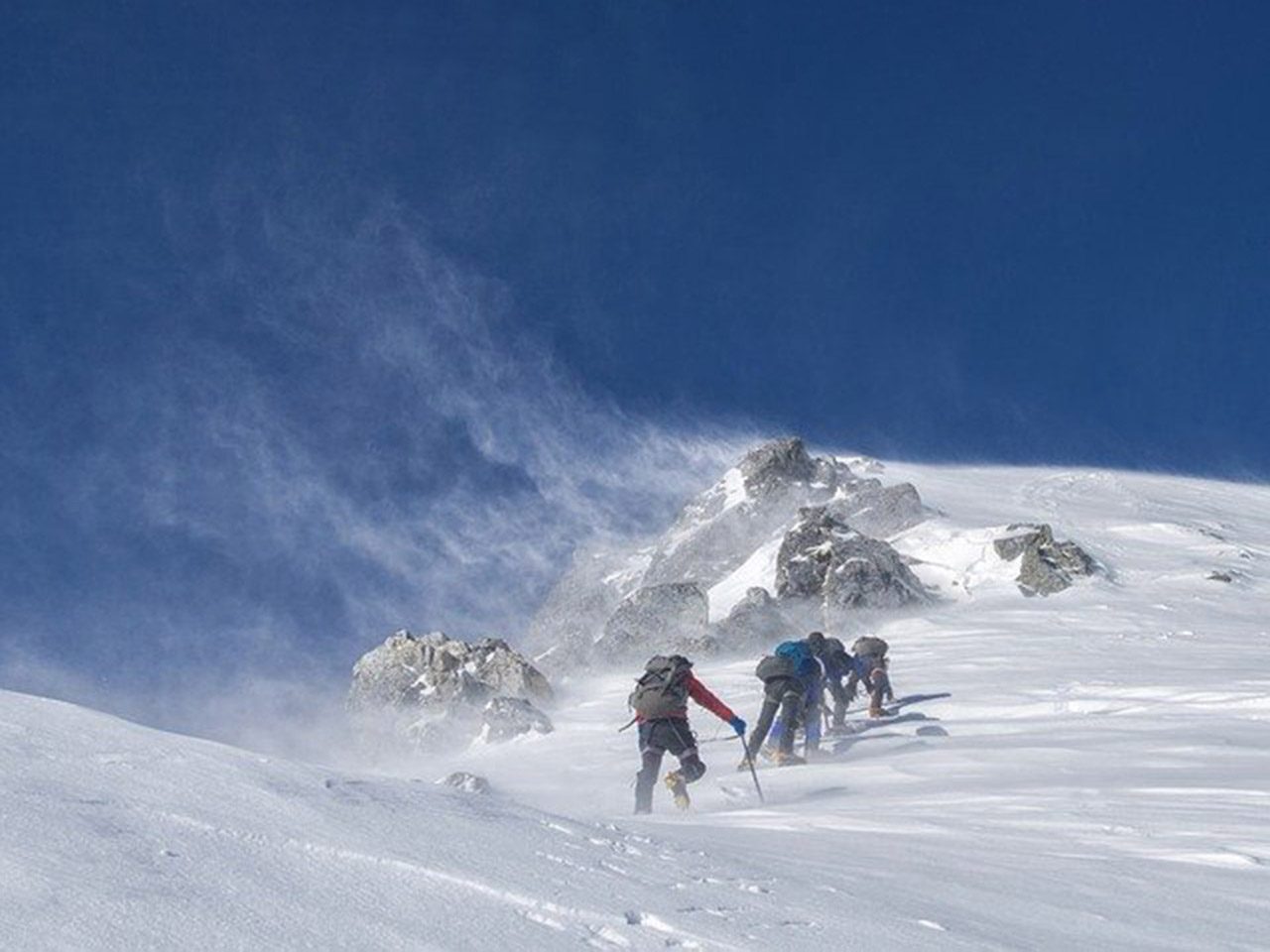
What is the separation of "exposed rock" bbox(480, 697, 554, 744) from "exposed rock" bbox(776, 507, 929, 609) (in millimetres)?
11155

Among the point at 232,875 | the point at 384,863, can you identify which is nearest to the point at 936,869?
the point at 384,863

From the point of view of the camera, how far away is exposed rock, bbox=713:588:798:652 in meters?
33.2

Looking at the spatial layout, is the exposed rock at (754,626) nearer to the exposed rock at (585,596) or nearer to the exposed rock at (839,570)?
the exposed rock at (839,570)

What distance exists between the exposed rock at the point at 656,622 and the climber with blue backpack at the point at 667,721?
20474mm

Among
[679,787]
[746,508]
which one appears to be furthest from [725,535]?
[679,787]

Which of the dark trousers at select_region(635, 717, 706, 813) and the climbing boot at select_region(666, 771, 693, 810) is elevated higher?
the dark trousers at select_region(635, 717, 706, 813)

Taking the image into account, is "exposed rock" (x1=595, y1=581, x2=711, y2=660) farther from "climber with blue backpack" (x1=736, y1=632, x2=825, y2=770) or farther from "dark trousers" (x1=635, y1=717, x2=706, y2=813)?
"dark trousers" (x1=635, y1=717, x2=706, y2=813)

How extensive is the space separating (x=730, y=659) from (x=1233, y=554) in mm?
18274

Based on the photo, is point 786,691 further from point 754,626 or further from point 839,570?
point 839,570

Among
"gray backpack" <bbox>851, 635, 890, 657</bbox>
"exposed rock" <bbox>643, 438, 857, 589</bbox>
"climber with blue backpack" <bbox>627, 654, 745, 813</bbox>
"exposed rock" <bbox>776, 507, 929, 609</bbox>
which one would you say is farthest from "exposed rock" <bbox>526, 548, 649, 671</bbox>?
"climber with blue backpack" <bbox>627, 654, 745, 813</bbox>

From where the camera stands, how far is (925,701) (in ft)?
69.9

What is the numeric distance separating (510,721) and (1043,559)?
17.5 metres

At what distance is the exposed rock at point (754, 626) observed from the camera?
33188mm

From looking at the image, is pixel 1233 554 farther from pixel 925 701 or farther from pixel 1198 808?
pixel 1198 808
